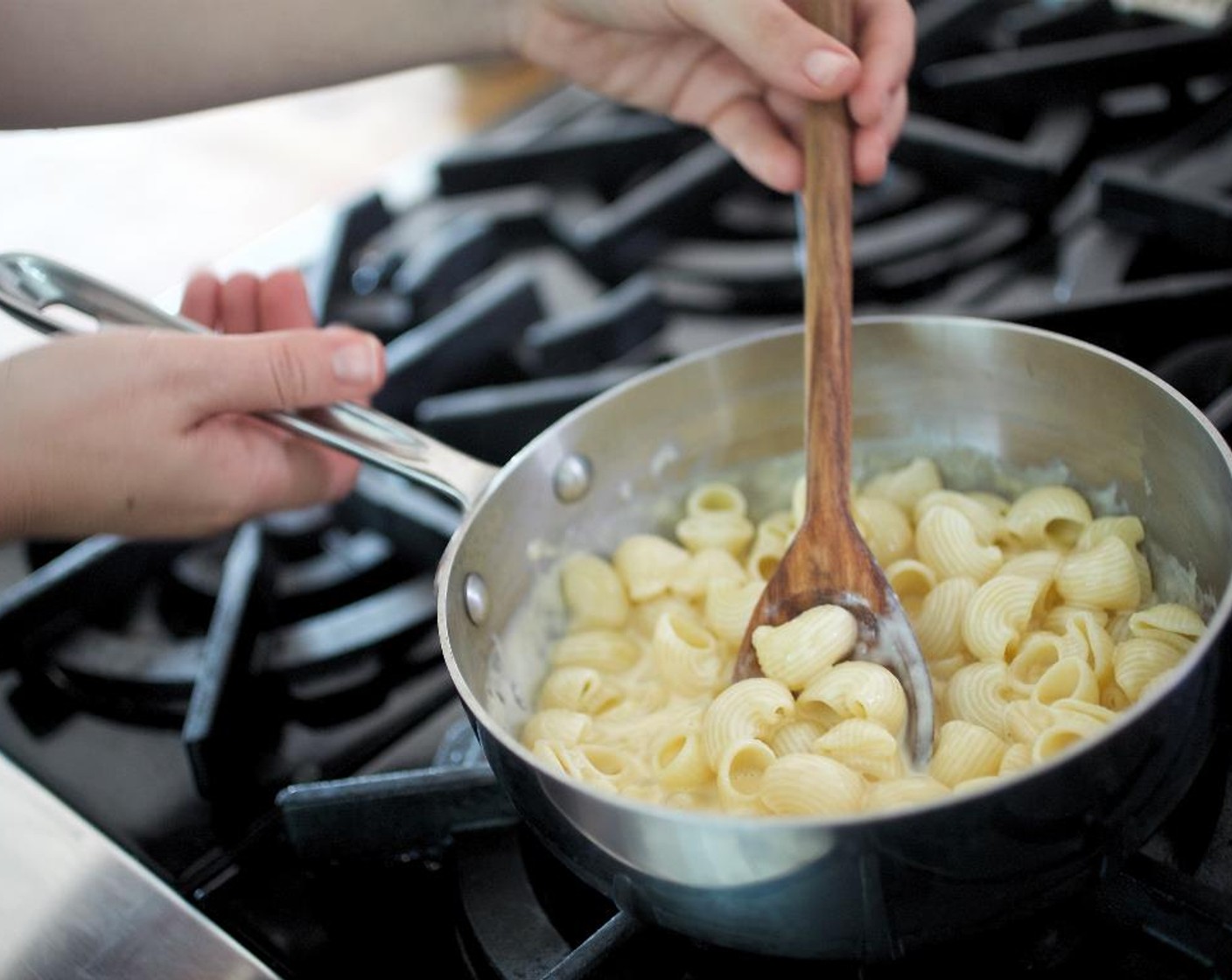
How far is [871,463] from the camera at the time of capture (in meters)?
1.04

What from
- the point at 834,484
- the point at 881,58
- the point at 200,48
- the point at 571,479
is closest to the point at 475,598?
the point at 571,479

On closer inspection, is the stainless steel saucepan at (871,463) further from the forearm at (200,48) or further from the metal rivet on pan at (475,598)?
the forearm at (200,48)

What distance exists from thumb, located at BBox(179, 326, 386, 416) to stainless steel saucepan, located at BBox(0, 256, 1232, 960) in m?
0.07

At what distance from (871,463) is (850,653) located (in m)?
0.25

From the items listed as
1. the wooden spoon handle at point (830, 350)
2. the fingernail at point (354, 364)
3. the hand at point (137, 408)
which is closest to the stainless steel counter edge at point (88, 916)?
the hand at point (137, 408)

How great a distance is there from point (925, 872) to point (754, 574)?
1.35ft

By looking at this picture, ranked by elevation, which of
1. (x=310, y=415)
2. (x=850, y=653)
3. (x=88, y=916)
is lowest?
(x=88, y=916)

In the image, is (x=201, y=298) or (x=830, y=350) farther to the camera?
(x=201, y=298)

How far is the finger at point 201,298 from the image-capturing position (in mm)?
1200

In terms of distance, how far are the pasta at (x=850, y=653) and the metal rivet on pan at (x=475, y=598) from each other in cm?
7

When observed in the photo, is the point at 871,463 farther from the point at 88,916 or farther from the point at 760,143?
the point at 88,916

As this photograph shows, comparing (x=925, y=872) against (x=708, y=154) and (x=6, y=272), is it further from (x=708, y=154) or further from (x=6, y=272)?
(x=708, y=154)

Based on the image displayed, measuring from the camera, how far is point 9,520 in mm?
887

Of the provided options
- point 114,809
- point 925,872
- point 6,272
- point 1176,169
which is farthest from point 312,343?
point 1176,169
